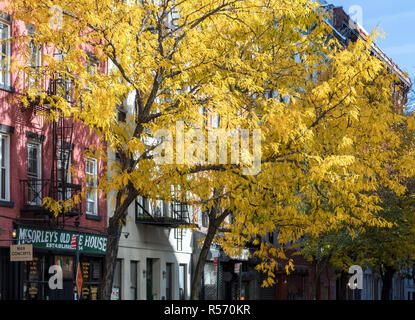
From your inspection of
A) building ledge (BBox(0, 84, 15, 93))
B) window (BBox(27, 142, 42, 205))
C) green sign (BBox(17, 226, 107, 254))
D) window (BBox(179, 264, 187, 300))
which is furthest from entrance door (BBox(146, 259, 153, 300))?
building ledge (BBox(0, 84, 15, 93))

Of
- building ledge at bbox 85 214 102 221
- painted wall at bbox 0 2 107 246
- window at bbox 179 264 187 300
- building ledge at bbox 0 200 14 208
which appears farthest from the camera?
window at bbox 179 264 187 300

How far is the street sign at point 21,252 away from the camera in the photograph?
75.9 ft

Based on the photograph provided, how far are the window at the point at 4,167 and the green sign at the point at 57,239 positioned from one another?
1.12 m

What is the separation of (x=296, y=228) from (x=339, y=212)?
14.9 feet

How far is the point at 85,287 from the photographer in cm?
3070

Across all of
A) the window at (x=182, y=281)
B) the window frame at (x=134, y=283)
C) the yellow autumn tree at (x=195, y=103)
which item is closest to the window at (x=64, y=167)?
the yellow autumn tree at (x=195, y=103)

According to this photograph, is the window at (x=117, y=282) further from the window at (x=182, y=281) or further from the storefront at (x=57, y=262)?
the window at (x=182, y=281)

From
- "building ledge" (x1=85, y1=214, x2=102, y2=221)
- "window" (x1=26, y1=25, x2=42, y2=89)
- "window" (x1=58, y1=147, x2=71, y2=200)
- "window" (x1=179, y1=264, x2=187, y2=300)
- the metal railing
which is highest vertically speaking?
"window" (x1=26, y1=25, x2=42, y2=89)

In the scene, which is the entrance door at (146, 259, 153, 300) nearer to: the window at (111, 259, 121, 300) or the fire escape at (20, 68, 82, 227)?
the window at (111, 259, 121, 300)

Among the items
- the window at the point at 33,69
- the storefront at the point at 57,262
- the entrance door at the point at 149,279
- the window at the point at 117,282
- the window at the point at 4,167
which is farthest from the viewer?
the entrance door at the point at 149,279

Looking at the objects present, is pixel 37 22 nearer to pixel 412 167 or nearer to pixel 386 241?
pixel 412 167

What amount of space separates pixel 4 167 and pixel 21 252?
3.50m

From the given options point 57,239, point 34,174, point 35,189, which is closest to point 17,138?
point 34,174

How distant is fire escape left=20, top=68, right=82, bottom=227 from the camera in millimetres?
26344
